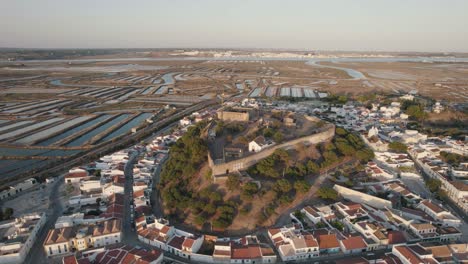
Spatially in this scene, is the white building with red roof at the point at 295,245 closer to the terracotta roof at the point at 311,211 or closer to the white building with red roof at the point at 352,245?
the white building with red roof at the point at 352,245

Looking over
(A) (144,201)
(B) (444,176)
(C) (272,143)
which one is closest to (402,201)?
(B) (444,176)

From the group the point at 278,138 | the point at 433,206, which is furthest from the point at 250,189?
the point at 433,206

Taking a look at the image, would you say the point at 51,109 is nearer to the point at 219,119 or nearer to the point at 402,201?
the point at 219,119

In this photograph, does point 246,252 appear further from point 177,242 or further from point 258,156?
point 258,156

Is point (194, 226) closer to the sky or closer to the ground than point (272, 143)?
closer to the ground

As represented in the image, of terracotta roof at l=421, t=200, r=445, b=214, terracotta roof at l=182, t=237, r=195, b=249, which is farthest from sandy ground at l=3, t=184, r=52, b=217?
terracotta roof at l=421, t=200, r=445, b=214

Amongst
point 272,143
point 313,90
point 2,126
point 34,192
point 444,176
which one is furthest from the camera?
point 313,90

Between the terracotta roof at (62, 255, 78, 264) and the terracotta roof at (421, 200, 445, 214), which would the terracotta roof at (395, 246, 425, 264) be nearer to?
the terracotta roof at (421, 200, 445, 214)

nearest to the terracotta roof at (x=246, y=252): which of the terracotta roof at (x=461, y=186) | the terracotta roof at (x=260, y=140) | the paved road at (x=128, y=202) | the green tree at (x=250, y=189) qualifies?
the green tree at (x=250, y=189)
